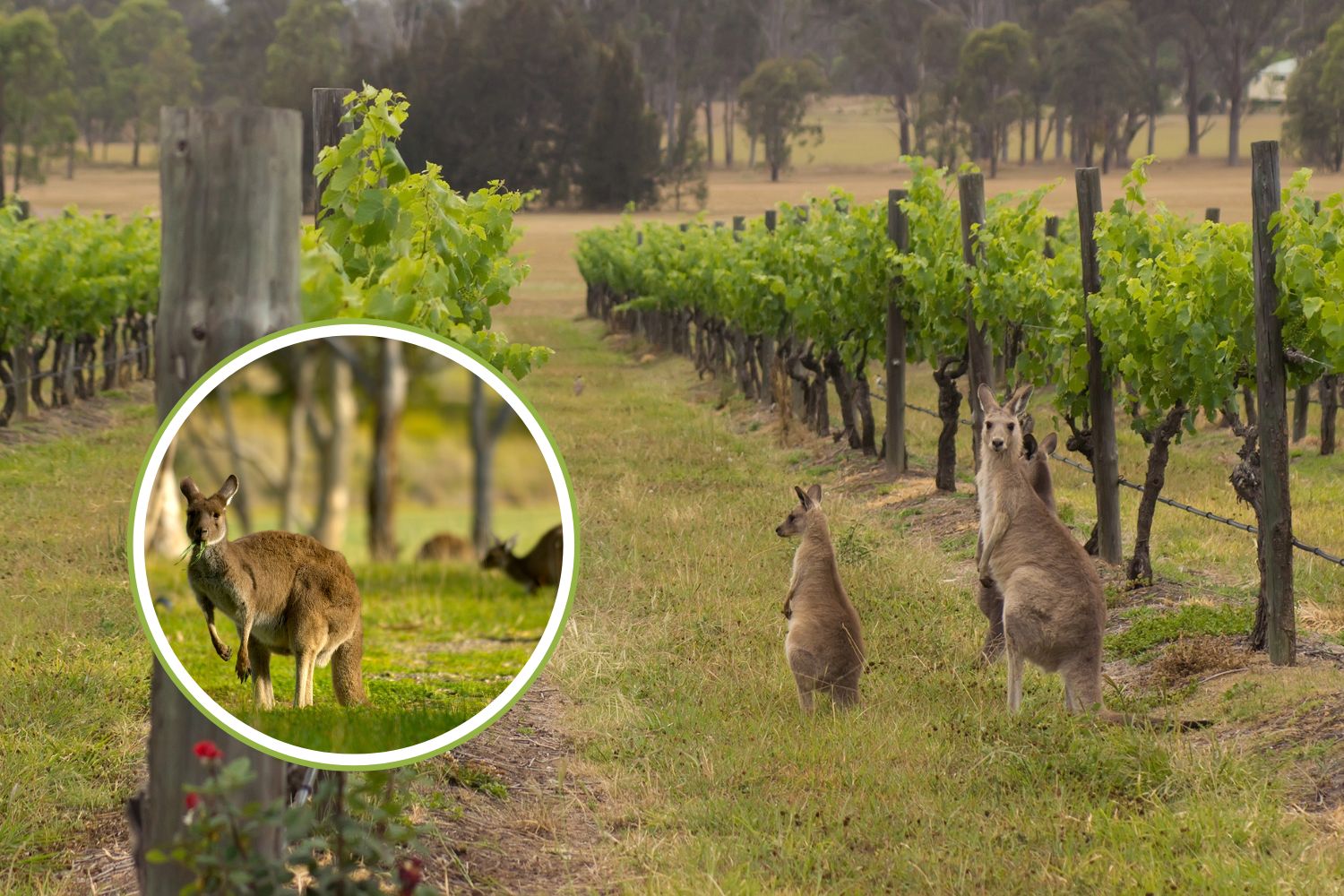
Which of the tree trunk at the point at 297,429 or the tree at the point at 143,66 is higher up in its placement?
the tree at the point at 143,66

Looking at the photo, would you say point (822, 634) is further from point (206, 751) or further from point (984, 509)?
point (206, 751)

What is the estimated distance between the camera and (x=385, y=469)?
11.1ft

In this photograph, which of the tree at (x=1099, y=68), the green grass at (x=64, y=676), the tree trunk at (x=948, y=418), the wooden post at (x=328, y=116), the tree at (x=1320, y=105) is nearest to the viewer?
the green grass at (x=64, y=676)

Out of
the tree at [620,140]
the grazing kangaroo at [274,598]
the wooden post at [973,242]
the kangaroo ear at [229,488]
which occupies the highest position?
the tree at [620,140]

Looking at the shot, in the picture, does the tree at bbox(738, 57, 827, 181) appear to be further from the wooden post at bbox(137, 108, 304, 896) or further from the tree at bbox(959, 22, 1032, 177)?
the wooden post at bbox(137, 108, 304, 896)

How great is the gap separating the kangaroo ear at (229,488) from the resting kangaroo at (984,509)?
15.5 ft

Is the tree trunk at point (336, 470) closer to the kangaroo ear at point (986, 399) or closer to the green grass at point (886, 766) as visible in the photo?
the green grass at point (886, 766)

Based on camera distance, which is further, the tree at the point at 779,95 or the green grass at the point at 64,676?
the tree at the point at 779,95

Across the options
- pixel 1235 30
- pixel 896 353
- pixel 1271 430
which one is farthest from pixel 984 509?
pixel 1235 30

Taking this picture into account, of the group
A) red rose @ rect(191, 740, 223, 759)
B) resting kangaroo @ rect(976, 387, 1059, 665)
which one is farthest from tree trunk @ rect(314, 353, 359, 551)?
resting kangaroo @ rect(976, 387, 1059, 665)

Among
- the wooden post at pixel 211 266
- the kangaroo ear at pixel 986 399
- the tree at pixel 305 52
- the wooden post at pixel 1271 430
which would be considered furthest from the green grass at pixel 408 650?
the tree at pixel 305 52

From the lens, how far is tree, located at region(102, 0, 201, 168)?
3487 inches

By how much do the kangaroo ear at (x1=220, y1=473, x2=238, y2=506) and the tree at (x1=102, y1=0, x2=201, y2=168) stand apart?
287 ft

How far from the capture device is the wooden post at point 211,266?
356cm
